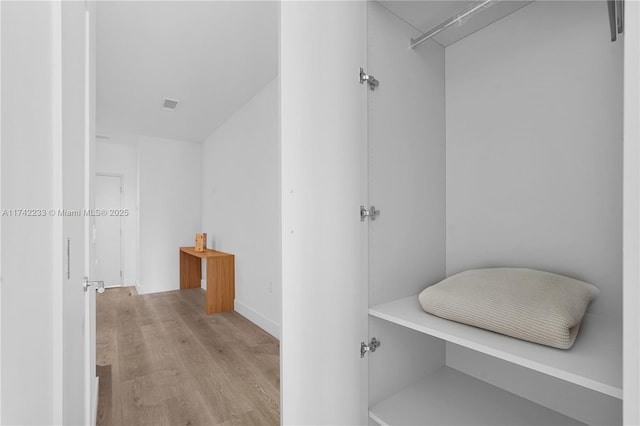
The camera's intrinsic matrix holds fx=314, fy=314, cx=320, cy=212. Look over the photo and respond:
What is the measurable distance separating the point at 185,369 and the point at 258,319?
100 cm

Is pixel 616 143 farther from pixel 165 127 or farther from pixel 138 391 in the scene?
pixel 165 127

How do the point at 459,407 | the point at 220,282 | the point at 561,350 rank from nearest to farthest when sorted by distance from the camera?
1. the point at 561,350
2. the point at 459,407
3. the point at 220,282

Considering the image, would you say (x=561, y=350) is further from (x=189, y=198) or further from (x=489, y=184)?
(x=189, y=198)

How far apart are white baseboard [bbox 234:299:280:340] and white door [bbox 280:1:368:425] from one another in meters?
2.02

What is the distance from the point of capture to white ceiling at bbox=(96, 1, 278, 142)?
6.58ft

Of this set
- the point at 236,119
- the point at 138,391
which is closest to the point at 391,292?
the point at 138,391

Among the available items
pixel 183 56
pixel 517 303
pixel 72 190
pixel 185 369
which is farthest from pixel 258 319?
pixel 517 303

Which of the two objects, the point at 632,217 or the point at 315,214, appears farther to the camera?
the point at 315,214

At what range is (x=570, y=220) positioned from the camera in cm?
114

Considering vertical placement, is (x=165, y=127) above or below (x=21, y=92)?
above

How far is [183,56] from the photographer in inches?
99.1

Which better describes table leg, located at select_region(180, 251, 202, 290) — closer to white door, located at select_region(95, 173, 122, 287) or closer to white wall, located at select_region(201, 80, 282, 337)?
white wall, located at select_region(201, 80, 282, 337)

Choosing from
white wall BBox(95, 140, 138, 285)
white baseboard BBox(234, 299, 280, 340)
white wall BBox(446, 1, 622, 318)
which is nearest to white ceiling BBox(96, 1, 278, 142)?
white wall BBox(446, 1, 622, 318)

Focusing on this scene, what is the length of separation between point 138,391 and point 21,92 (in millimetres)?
2148
